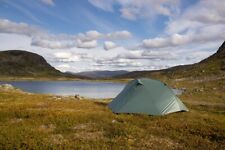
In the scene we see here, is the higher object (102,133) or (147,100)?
(147,100)

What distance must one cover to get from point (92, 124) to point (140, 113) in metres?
7.11

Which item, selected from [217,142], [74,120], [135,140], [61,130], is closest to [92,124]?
[74,120]

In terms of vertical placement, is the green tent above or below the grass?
above

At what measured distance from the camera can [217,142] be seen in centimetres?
1742

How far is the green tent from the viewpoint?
28094mm

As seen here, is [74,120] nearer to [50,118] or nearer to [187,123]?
[50,118]

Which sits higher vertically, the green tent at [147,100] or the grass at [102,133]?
the green tent at [147,100]

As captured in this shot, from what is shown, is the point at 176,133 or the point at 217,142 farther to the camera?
the point at 176,133

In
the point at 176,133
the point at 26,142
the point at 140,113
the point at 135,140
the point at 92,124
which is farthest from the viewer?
the point at 140,113

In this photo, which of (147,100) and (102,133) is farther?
(147,100)

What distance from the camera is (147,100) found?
28.6 metres

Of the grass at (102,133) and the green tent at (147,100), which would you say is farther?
the green tent at (147,100)

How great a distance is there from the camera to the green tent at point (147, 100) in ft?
92.2

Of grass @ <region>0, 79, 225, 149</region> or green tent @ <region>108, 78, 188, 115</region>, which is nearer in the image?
grass @ <region>0, 79, 225, 149</region>
